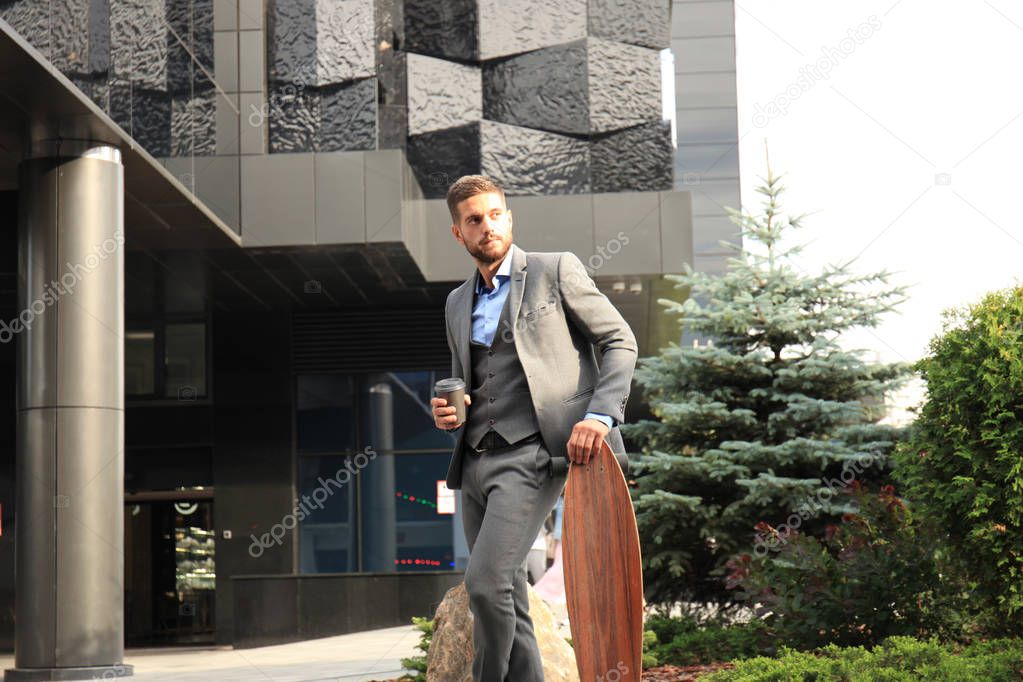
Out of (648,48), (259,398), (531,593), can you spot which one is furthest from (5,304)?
(531,593)

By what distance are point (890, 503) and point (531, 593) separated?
2672 millimetres

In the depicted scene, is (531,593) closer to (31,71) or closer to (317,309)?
(31,71)

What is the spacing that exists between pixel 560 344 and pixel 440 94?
13805 millimetres

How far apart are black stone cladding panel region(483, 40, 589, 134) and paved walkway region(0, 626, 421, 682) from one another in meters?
7.35

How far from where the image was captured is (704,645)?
29.8ft

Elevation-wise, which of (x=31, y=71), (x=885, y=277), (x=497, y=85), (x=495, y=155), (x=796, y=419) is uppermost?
(x=497, y=85)

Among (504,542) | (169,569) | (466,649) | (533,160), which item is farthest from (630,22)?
(504,542)

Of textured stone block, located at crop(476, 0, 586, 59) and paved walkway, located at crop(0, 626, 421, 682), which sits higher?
textured stone block, located at crop(476, 0, 586, 59)

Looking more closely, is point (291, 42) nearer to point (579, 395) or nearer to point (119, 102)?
point (119, 102)

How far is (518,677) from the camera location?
13.4ft

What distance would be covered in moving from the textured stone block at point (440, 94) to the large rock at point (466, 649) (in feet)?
38.4

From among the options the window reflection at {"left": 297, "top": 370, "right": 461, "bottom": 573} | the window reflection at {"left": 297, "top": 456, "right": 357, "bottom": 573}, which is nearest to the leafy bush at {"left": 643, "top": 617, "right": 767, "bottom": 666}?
the window reflection at {"left": 297, "top": 370, "right": 461, "bottom": 573}

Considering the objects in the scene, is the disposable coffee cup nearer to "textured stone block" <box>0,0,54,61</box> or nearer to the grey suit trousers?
the grey suit trousers

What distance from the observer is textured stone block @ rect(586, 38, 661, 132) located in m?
17.4
